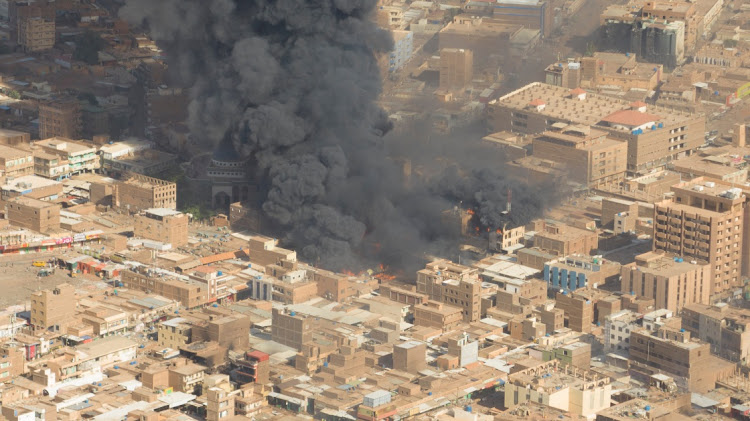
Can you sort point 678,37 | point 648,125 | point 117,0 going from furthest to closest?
point 117,0
point 678,37
point 648,125

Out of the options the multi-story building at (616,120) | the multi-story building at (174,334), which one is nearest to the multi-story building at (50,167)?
the multi-story building at (616,120)

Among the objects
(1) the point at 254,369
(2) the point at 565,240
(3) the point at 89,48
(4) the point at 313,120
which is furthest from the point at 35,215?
(3) the point at 89,48

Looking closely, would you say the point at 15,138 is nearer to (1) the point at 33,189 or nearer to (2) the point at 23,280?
(1) the point at 33,189

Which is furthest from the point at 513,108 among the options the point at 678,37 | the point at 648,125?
the point at 678,37

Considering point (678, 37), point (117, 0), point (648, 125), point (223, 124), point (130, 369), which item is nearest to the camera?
point (130, 369)

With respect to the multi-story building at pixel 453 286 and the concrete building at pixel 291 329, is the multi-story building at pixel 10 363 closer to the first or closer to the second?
the concrete building at pixel 291 329

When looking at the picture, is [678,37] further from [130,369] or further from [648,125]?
[130,369]

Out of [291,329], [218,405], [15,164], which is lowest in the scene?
[218,405]
